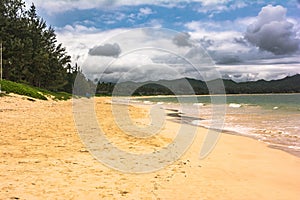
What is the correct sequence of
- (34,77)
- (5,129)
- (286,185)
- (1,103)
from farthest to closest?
(34,77), (1,103), (5,129), (286,185)

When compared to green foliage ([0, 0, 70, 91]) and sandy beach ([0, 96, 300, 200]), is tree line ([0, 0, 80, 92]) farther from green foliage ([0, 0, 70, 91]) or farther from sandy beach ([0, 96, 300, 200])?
sandy beach ([0, 96, 300, 200])

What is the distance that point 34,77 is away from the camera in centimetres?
5750

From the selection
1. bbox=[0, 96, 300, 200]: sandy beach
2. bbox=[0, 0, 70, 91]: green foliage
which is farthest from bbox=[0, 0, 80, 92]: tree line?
bbox=[0, 96, 300, 200]: sandy beach

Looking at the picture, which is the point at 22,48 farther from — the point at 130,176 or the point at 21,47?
the point at 130,176

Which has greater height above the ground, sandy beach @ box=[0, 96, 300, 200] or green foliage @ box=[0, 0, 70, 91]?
green foliage @ box=[0, 0, 70, 91]

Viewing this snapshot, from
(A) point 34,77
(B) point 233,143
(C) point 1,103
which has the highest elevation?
(A) point 34,77

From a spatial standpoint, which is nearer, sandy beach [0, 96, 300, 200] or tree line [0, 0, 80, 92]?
sandy beach [0, 96, 300, 200]

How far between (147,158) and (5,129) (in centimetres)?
645

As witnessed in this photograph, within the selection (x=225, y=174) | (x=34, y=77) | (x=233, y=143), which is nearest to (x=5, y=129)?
(x=225, y=174)

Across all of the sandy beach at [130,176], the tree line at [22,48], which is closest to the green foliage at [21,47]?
the tree line at [22,48]

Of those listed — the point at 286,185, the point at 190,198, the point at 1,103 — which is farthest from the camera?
the point at 1,103

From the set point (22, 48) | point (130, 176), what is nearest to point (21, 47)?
point (22, 48)

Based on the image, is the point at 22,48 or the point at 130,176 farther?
the point at 22,48

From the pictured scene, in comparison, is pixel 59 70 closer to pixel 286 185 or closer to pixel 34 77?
pixel 34 77
